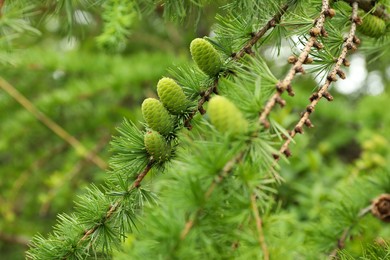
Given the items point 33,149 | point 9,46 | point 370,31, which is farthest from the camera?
point 33,149

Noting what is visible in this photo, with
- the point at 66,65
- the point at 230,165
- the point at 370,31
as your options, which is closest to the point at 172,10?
the point at 370,31

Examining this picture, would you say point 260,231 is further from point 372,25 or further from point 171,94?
point 372,25

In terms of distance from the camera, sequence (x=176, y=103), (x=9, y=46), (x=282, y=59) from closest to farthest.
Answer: (x=176, y=103), (x=9, y=46), (x=282, y=59)

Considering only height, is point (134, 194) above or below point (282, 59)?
below

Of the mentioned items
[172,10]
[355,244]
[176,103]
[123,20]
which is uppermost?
[123,20]

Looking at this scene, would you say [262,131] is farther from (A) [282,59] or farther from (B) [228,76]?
(A) [282,59]

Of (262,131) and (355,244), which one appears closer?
(262,131)
